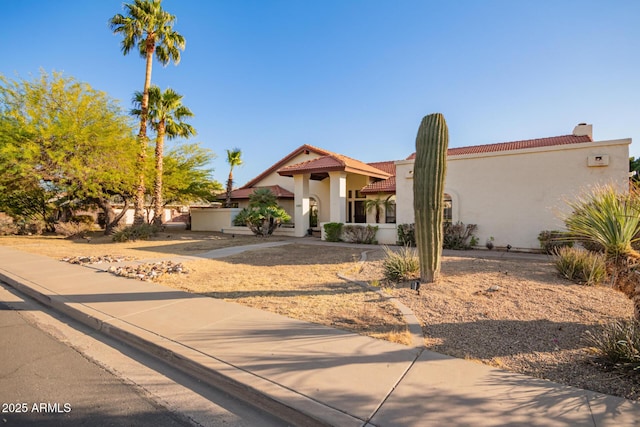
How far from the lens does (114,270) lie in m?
9.02

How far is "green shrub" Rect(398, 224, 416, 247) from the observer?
583 inches

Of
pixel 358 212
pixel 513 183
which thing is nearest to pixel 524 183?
pixel 513 183

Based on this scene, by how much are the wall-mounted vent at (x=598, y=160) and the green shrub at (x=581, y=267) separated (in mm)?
6334

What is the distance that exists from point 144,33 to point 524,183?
23.8 m

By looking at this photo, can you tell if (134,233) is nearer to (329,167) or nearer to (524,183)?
(329,167)

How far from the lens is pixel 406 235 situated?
14984 mm

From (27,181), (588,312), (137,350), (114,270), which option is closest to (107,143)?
(27,181)

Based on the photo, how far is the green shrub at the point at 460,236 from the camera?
1408 centimetres

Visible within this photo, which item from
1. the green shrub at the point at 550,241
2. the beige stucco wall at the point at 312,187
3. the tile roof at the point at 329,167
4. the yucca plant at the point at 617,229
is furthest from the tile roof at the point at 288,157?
the yucca plant at the point at 617,229

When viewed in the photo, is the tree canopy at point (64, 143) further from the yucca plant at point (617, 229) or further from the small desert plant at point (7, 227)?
the yucca plant at point (617, 229)

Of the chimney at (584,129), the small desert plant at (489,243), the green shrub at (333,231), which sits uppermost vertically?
the chimney at (584,129)

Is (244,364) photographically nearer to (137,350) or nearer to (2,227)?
(137,350)

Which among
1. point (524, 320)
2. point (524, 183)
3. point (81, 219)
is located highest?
point (524, 183)

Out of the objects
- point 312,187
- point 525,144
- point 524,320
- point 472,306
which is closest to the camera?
point 524,320
